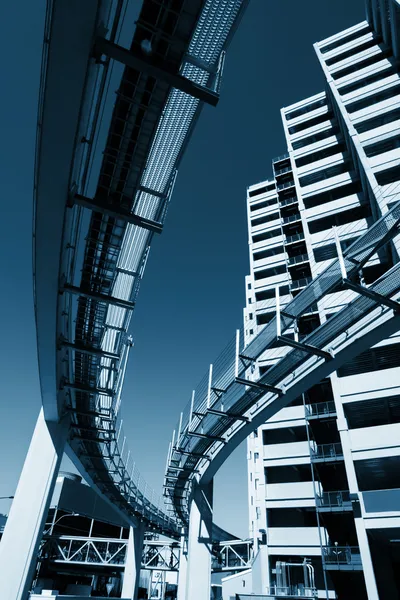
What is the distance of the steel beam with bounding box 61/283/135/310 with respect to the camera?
8.18 metres

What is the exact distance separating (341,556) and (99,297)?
20.3 metres

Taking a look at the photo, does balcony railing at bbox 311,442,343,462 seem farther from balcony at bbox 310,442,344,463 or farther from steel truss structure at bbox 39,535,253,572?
steel truss structure at bbox 39,535,253,572

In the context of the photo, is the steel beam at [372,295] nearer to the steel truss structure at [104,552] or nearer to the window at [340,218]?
the window at [340,218]

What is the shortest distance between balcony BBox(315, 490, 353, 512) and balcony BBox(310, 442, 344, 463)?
1826 mm

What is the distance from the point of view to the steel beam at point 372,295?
27.9 ft

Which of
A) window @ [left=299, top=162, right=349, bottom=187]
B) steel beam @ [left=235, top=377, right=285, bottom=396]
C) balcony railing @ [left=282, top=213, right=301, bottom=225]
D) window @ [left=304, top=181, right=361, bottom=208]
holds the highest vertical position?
balcony railing @ [left=282, top=213, right=301, bottom=225]

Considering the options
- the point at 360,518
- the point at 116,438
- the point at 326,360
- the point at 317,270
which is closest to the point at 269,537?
the point at 360,518

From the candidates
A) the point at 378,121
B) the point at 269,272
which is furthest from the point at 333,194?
the point at 269,272

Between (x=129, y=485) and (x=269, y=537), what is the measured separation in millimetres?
10625

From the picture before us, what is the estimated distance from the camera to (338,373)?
73.5 ft

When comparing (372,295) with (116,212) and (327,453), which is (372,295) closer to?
(116,212)

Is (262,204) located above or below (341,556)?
above

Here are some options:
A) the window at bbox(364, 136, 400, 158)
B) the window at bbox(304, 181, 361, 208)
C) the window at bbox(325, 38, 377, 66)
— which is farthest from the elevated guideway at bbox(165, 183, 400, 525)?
the window at bbox(325, 38, 377, 66)

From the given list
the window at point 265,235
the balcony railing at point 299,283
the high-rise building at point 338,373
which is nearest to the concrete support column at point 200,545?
the high-rise building at point 338,373
